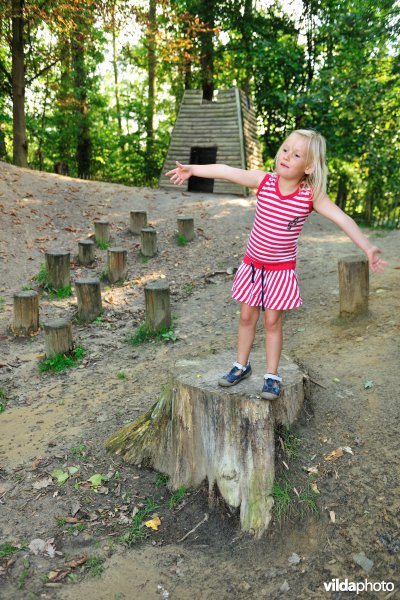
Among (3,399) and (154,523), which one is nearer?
(154,523)

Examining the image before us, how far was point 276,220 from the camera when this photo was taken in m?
2.90

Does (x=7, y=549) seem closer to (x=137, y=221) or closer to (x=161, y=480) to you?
(x=161, y=480)

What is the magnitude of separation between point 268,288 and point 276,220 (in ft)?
1.39

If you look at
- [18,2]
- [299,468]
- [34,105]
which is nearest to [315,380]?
[299,468]

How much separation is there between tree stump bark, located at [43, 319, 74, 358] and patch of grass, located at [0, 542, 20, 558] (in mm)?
2796

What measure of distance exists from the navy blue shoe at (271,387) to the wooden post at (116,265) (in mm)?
5088

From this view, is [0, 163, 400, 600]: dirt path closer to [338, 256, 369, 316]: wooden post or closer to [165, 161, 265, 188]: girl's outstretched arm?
[338, 256, 369, 316]: wooden post

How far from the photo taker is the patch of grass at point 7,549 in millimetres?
2896

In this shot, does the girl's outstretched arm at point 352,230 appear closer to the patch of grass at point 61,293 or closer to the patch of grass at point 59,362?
the patch of grass at point 59,362

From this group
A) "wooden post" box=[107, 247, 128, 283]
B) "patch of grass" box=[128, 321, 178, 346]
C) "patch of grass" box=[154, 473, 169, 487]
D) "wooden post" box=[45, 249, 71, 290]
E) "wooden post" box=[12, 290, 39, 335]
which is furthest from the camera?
"wooden post" box=[107, 247, 128, 283]

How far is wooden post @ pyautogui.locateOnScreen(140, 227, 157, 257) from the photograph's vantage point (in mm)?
8734

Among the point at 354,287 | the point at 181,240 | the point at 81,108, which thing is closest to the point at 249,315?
the point at 354,287

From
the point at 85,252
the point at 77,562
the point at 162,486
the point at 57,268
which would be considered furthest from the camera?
the point at 85,252

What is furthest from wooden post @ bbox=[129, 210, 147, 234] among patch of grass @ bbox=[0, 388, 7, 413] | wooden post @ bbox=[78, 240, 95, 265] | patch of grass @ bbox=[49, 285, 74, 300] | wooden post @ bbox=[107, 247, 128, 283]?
patch of grass @ bbox=[0, 388, 7, 413]
